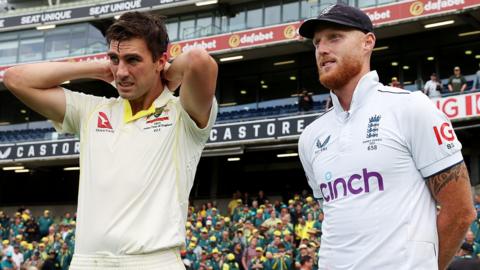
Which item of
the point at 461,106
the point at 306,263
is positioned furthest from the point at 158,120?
the point at 461,106

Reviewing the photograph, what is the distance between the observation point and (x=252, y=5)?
26.5 m

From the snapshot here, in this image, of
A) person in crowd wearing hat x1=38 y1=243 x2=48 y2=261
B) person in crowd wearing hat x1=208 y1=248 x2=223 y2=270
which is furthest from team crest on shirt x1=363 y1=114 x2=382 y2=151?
person in crowd wearing hat x1=38 y1=243 x2=48 y2=261

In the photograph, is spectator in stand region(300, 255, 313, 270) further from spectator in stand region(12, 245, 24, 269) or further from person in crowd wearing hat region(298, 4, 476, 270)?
spectator in stand region(12, 245, 24, 269)

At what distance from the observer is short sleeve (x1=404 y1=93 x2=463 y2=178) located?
7.58 ft

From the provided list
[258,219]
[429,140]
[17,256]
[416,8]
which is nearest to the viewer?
[429,140]

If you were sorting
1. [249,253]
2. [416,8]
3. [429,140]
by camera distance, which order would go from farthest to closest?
[416,8], [249,253], [429,140]

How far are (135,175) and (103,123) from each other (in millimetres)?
367

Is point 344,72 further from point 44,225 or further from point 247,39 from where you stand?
point 247,39

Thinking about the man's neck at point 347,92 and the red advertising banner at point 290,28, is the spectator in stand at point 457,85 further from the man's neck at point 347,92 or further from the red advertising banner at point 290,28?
the man's neck at point 347,92

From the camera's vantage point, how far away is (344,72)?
8.34 ft

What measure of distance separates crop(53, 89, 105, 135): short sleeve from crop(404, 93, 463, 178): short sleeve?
58.1 inches

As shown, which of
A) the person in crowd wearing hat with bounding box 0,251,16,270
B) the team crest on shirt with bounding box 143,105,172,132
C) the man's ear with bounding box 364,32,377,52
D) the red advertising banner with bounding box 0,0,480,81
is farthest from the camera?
the red advertising banner with bounding box 0,0,480,81

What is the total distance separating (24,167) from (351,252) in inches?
1161

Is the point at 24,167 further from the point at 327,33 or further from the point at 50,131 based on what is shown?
the point at 327,33
